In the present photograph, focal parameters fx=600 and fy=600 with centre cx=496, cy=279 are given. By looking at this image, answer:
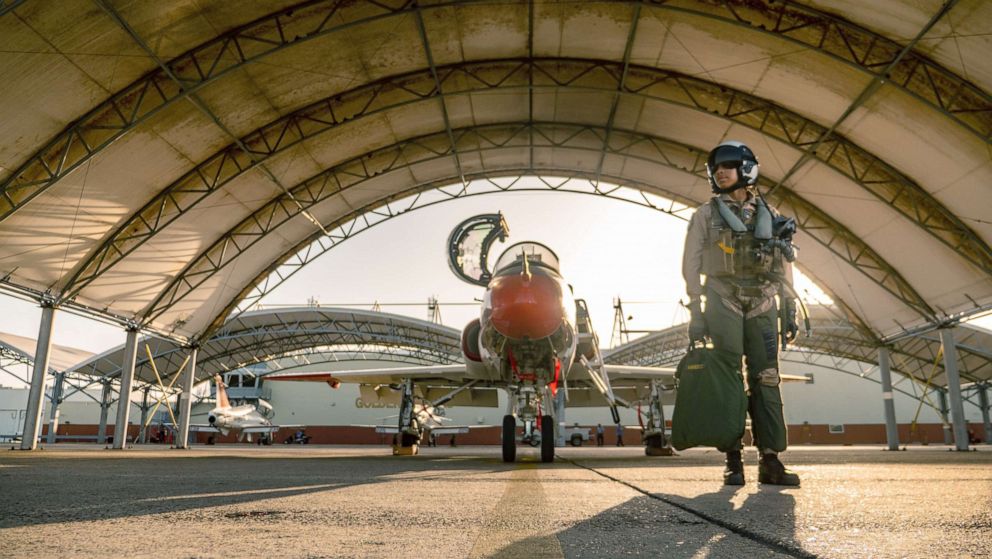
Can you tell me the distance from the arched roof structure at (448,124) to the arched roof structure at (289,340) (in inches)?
530

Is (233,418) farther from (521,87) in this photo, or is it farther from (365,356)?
(521,87)

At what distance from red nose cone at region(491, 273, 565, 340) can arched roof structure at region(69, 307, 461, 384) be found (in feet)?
88.3

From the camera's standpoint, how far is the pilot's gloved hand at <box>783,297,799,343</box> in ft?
14.6

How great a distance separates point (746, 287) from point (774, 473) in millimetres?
1270

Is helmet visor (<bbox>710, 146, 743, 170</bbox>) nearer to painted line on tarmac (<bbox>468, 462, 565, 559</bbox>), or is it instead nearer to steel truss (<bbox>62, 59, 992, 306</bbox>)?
painted line on tarmac (<bbox>468, 462, 565, 559</bbox>)

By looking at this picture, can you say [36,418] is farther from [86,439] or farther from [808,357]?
[808,357]

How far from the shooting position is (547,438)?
8.76 meters

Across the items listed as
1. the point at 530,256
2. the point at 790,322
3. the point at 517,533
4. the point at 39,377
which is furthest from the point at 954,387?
the point at 39,377

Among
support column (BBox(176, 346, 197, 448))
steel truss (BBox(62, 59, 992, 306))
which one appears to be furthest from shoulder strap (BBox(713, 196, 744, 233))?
support column (BBox(176, 346, 197, 448))

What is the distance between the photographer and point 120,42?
11516mm

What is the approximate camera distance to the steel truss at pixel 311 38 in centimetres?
1229

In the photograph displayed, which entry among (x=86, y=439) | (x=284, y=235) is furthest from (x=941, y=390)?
(x=86, y=439)

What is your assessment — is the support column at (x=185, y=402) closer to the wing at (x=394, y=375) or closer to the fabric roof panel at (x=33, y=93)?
the wing at (x=394, y=375)

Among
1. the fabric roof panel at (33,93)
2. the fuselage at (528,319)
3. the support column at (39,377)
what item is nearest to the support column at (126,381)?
the support column at (39,377)
